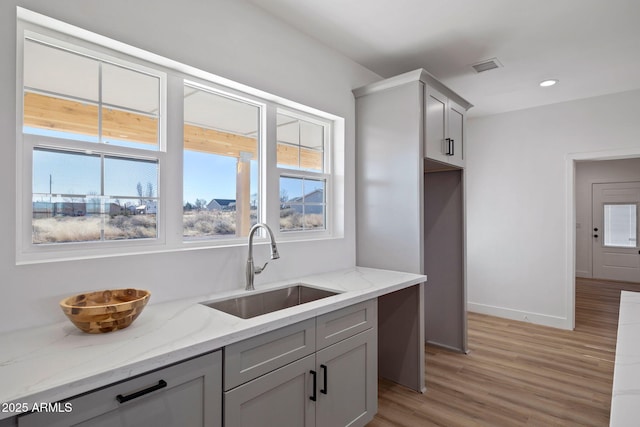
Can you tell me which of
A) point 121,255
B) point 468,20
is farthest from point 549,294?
point 121,255

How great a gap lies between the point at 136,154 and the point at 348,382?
1.68 meters

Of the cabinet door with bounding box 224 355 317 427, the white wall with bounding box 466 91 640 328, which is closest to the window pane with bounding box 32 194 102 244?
the cabinet door with bounding box 224 355 317 427

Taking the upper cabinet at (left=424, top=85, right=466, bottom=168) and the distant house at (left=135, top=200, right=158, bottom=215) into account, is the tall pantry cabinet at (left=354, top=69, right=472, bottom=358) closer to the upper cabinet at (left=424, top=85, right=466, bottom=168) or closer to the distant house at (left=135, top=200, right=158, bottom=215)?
the upper cabinet at (left=424, top=85, right=466, bottom=168)

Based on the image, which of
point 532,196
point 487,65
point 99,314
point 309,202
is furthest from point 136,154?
point 532,196

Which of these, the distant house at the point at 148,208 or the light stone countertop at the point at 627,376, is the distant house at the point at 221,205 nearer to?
the distant house at the point at 148,208

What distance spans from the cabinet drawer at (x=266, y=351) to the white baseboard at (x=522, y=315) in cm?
364

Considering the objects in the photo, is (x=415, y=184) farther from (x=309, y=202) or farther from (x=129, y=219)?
(x=129, y=219)

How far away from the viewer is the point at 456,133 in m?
3.18

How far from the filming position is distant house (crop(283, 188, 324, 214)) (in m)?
2.71

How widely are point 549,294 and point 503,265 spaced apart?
581mm

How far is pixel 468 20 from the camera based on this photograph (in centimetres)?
242

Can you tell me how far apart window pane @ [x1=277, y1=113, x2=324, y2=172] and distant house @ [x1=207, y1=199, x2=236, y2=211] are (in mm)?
492

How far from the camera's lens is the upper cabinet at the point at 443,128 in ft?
9.07

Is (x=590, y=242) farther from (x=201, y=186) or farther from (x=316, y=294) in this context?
(x=201, y=186)
